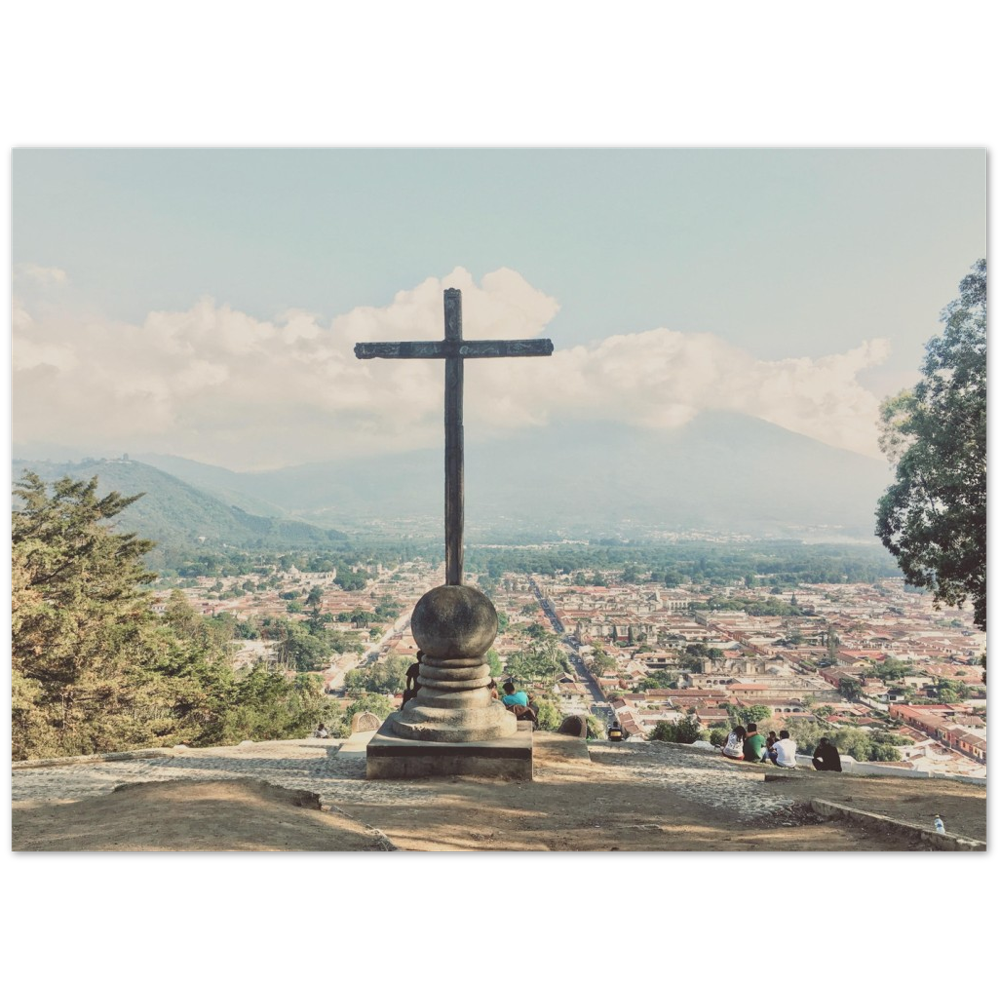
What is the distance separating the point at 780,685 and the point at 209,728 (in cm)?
1338

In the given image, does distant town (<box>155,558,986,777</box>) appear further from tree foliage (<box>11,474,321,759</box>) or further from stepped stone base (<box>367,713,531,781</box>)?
stepped stone base (<box>367,713,531,781</box>)

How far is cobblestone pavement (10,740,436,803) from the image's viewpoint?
6.09 metres

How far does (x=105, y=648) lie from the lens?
47.8 feet

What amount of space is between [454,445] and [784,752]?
469cm

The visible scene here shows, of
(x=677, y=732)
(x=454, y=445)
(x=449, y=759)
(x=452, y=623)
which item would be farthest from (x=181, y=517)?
(x=449, y=759)

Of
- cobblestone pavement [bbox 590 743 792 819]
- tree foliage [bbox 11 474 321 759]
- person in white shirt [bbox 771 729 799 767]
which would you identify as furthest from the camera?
tree foliage [bbox 11 474 321 759]

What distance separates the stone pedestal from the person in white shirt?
2787mm

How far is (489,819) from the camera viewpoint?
211 inches

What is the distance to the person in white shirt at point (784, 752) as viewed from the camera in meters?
7.70

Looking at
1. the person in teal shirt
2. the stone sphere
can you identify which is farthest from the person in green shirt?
the stone sphere

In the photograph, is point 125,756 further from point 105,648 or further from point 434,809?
point 105,648

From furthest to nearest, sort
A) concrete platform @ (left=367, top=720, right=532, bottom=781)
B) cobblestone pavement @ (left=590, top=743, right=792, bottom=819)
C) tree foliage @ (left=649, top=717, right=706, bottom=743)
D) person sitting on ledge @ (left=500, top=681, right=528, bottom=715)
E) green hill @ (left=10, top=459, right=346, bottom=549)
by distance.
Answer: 1. green hill @ (left=10, top=459, right=346, bottom=549)
2. tree foliage @ (left=649, top=717, right=706, bottom=743)
3. person sitting on ledge @ (left=500, top=681, right=528, bottom=715)
4. concrete platform @ (left=367, top=720, right=532, bottom=781)
5. cobblestone pavement @ (left=590, top=743, right=792, bottom=819)
